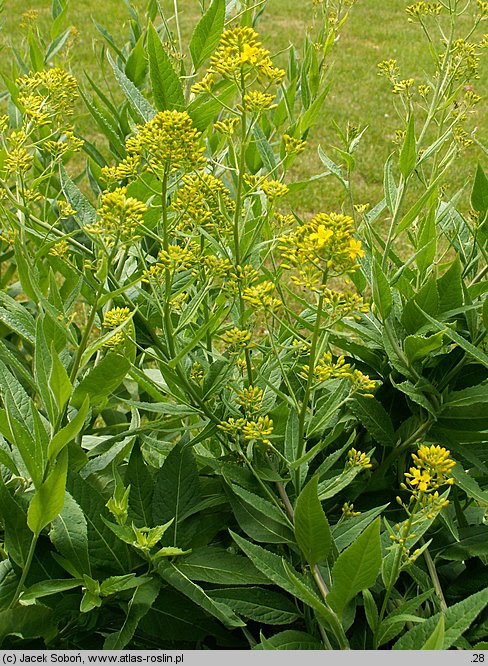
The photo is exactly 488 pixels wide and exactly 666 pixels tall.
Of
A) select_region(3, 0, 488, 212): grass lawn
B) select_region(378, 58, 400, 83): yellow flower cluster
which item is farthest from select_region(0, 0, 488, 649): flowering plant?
select_region(3, 0, 488, 212): grass lawn

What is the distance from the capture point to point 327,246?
2.63ft

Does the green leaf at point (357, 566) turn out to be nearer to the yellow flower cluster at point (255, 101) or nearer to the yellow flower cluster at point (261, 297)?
the yellow flower cluster at point (261, 297)

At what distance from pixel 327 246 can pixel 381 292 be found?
0.76 feet

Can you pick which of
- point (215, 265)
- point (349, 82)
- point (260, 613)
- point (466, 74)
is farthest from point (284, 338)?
point (349, 82)

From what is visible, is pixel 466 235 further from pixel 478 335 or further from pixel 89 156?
pixel 89 156

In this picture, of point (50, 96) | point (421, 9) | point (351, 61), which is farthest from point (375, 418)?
point (351, 61)

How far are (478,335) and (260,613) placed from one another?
45cm

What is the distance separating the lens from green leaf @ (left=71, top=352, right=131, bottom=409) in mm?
884

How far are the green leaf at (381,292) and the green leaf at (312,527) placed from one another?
29cm

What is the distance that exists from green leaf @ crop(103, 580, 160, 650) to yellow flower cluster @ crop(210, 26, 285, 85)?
0.57m

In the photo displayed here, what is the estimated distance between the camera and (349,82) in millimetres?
7105

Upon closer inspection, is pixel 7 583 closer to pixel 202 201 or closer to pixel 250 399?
pixel 250 399

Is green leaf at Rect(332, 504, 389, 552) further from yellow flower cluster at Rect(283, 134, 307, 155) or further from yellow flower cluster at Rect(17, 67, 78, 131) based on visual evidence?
yellow flower cluster at Rect(17, 67, 78, 131)

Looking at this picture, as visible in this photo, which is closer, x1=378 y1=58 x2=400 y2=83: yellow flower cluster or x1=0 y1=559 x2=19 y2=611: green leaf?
x1=0 y1=559 x2=19 y2=611: green leaf
